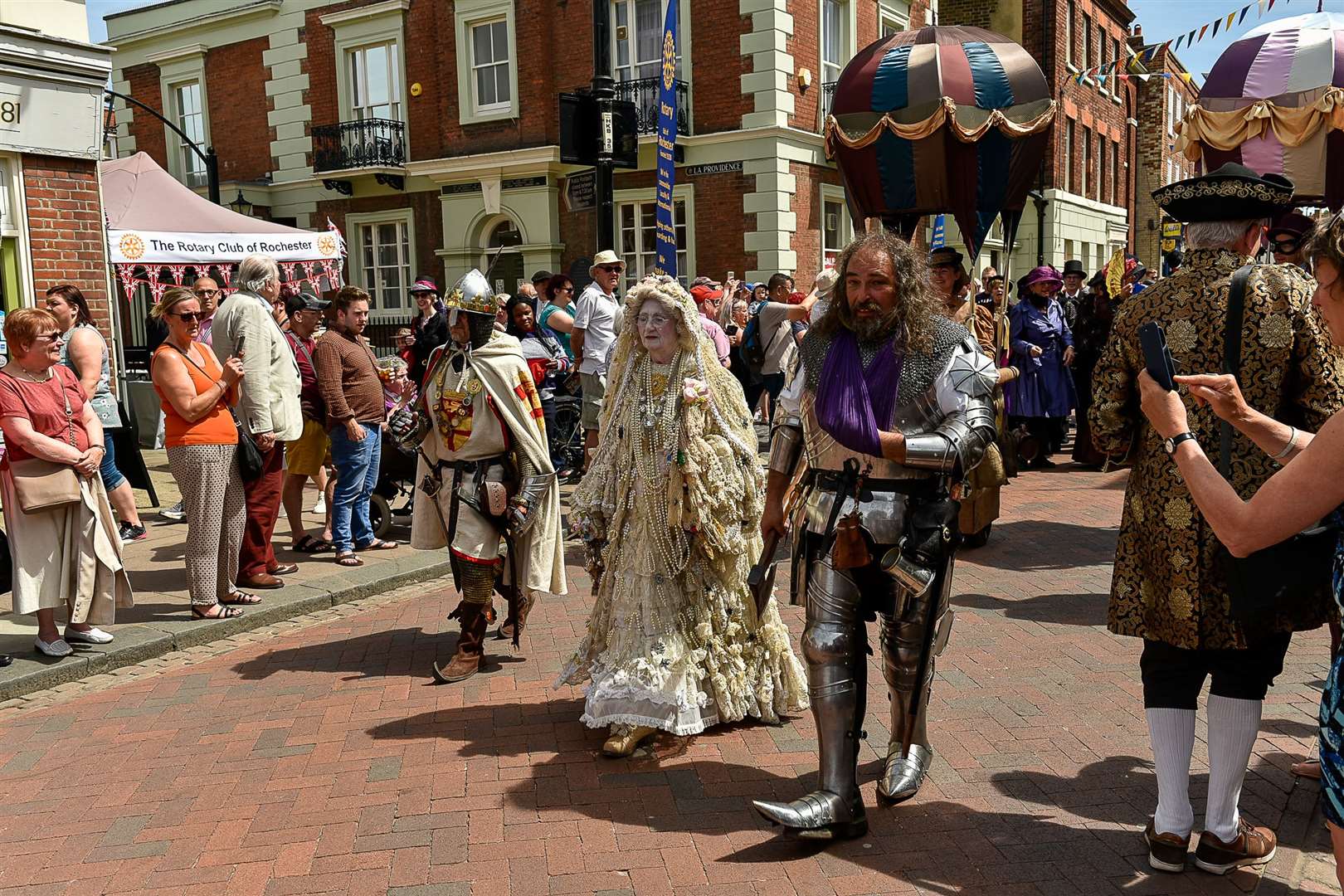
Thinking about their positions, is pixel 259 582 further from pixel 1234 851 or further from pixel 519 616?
pixel 1234 851

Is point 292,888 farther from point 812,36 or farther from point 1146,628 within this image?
point 812,36

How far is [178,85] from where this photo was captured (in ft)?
82.3

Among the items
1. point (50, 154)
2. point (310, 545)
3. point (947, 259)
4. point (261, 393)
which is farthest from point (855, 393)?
point (50, 154)

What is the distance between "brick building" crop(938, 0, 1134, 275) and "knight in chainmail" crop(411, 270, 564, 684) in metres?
20.4

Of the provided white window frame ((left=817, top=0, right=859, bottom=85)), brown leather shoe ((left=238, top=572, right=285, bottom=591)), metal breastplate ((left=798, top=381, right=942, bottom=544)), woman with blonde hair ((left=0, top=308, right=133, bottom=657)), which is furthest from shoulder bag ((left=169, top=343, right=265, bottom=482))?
white window frame ((left=817, top=0, right=859, bottom=85))

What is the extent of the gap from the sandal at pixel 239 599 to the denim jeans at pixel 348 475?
1.13 meters

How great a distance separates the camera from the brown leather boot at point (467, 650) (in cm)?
521

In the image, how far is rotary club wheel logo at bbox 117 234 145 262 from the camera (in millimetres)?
12281

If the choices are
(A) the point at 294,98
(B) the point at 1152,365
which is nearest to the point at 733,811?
(B) the point at 1152,365

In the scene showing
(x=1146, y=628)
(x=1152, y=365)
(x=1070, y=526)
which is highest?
(x=1152, y=365)

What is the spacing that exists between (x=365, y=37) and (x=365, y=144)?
2135 millimetres

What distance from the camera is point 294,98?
23281 millimetres

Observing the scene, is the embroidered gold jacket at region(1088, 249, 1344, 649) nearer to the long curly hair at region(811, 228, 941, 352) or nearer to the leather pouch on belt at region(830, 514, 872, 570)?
the long curly hair at region(811, 228, 941, 352)

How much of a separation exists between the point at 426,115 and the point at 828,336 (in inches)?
788
